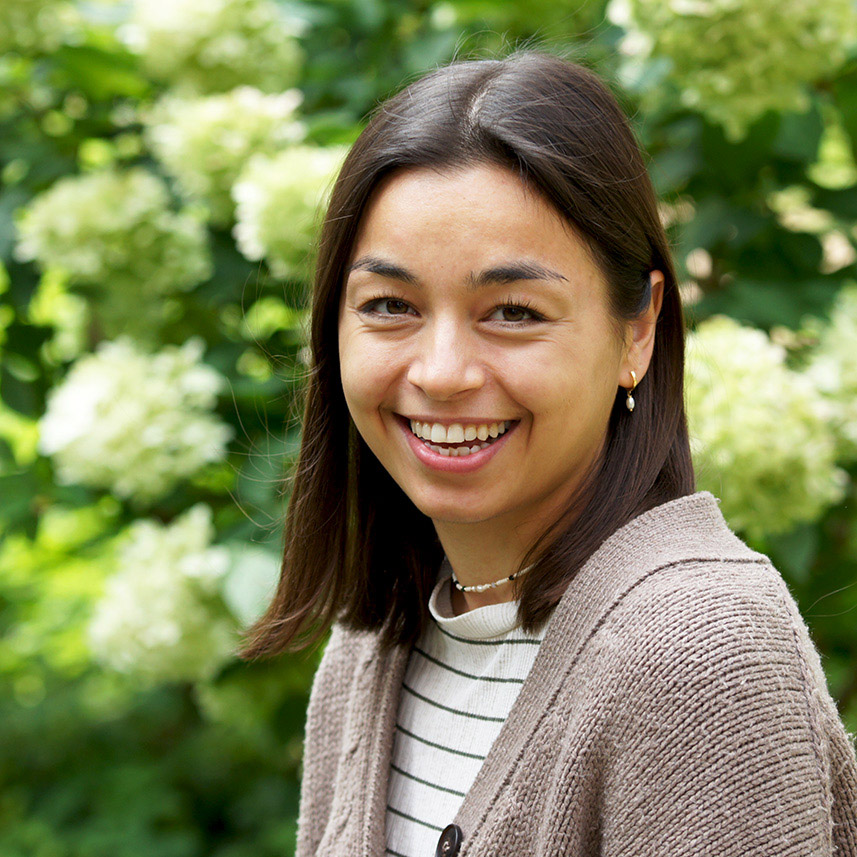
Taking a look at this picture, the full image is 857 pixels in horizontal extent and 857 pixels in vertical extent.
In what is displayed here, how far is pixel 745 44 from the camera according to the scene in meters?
2.04

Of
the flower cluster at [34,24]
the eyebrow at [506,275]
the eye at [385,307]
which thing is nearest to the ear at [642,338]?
the eyebrow at [506,275]

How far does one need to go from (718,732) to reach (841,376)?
4.23ft

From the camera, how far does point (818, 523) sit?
225 cm

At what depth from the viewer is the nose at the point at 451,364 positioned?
1.11 m

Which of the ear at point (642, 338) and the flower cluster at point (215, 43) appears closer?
the ear at point (642, 338)

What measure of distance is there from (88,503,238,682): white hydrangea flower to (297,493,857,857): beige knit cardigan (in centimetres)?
122

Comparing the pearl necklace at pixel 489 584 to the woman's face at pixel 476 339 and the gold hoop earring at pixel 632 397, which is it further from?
the gold hoop earring at pixel 632 397

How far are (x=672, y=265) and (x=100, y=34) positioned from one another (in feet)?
6.28

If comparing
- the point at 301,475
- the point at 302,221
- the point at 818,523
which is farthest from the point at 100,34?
the point at 818,523

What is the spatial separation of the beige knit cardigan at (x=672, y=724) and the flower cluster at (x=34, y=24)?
80.2 inches

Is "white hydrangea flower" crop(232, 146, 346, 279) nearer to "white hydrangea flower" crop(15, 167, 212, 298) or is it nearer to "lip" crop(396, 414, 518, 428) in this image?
"white hydrangea flower" crop(15, 167, 212, 298)

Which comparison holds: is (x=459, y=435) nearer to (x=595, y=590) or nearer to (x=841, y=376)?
(x=595, y=590)

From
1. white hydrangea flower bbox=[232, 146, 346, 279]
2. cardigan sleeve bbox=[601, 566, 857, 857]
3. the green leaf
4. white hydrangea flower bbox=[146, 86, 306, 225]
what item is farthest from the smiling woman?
the green leaf

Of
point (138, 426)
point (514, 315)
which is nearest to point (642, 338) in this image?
point (514, 315)
